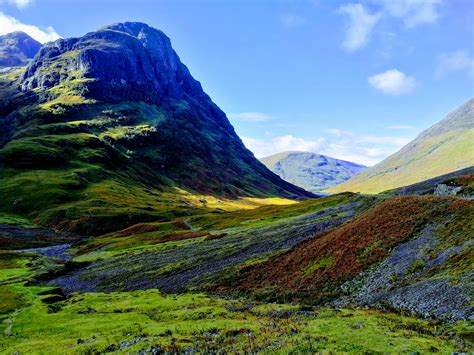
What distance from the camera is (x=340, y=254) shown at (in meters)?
57.0

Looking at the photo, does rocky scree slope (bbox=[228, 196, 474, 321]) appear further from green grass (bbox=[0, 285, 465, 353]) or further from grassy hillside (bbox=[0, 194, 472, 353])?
green grass (bbox=[0, 285, 465, 353])

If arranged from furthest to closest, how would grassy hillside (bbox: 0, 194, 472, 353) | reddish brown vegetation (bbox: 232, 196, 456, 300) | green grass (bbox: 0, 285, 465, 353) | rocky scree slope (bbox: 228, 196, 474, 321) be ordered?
reddish brown vegetation (bbox: 232, 196, 456, 300) < rocky scree slope (bbox: 228, 196, 474, 321) < grassy hillside (bbox: 0, 194, 472, 353) < green grass (bbox: 0, 285, 465, 353)

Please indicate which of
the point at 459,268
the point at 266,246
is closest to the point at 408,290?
the point at 459,268

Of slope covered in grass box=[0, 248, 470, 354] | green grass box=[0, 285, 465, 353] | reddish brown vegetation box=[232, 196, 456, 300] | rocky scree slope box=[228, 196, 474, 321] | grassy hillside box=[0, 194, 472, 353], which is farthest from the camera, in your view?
reddish brown vegetation box=[232, 196, 456, 300]

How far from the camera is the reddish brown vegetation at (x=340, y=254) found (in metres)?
51.9

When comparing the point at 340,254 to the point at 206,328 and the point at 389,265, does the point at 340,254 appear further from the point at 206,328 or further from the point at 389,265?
the point at 206,328

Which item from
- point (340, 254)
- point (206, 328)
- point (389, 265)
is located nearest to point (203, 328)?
point (206, 328)

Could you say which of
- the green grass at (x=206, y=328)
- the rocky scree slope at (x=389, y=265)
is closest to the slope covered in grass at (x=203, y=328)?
the green grass at (x=206, y=328)

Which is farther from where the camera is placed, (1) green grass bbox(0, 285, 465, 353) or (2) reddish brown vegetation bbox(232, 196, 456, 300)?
(2) reddish brown vegetation bbox(232, 196, 456, 300)

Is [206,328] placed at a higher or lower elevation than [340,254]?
lower

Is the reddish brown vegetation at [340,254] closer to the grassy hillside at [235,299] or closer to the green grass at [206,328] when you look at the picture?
the grassy hillside at [235,299]

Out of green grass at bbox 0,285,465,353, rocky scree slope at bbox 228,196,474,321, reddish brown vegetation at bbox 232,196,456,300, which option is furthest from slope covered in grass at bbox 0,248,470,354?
reddish brown vegetation at bbox 232,196,456,300

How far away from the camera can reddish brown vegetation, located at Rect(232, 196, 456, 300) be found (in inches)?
2042

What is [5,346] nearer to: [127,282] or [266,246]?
[127,282]
